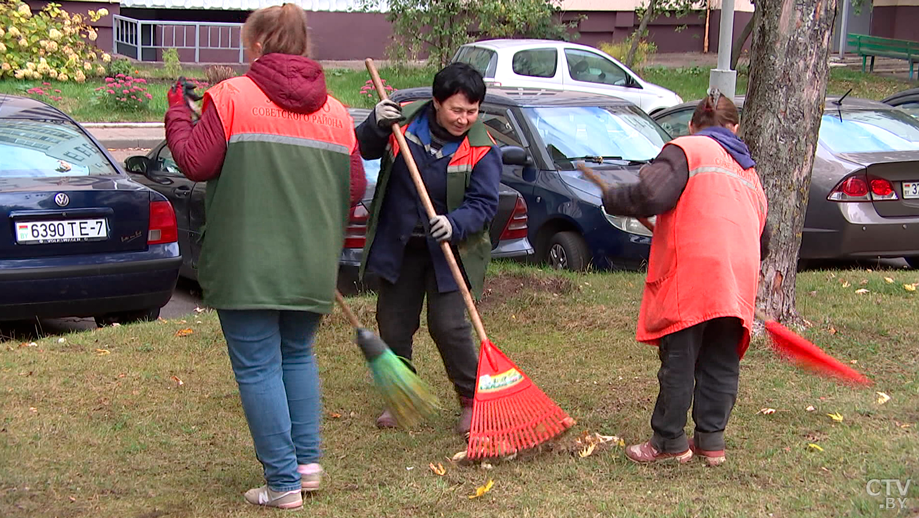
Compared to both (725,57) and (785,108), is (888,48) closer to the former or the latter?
(725,57)

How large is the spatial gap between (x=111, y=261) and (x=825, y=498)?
4503 millimetres

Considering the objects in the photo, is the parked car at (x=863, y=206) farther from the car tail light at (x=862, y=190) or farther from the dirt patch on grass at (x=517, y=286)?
the dirt patch on grass at (x=517, y=286)

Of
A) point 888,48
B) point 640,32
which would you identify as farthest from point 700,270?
point 888,48

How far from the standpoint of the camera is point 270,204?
3736 millimetres

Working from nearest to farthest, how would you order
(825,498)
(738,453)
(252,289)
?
(252,289), (825,498), (738,453)

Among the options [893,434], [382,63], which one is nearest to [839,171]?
[893,434]

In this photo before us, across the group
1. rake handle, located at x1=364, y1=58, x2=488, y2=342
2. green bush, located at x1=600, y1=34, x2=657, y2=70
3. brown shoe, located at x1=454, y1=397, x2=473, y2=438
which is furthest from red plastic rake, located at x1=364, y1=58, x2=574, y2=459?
green bush, located at x1=600, y1=34, x2=657, y2=70

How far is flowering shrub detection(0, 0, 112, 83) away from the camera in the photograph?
757 inches

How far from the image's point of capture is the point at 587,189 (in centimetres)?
867

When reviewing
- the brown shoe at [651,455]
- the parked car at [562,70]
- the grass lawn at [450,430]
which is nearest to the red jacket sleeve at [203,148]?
the grass lawn at [450,430]

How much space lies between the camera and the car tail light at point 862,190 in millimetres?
8727

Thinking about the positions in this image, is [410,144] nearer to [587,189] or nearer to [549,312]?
[549,312]

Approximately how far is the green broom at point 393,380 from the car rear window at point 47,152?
3246 mm

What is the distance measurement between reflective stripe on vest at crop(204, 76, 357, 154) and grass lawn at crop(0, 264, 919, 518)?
4.43 feet
